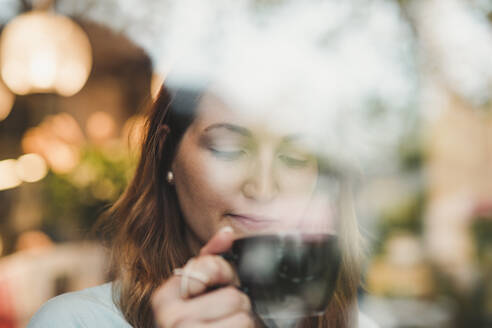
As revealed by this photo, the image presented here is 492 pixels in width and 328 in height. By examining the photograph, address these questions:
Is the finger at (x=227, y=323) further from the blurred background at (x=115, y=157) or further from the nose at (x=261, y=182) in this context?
the blurred background at (x=115, y=157)

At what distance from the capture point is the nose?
28.8 inches

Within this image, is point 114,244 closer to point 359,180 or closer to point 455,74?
point 359,180

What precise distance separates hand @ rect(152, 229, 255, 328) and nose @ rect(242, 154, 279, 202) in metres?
0.19

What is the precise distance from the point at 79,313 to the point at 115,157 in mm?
1179

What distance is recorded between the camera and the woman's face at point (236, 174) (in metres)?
0.73

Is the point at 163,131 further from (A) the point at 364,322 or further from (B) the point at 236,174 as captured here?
(A) the point at 364,322

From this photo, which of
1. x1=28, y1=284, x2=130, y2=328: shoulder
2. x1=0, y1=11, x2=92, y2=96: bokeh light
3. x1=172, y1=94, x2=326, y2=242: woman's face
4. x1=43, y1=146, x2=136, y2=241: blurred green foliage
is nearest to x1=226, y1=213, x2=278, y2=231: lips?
x1=172, y1=94, x2=326, y2=242: woman's face

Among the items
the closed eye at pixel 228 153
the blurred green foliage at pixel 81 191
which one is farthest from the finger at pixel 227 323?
the blurred green foliage at pixel 81 191

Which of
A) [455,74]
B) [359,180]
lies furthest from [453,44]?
[359,180]

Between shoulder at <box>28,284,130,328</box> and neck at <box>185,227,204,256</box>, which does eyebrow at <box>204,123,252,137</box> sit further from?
shoulder at <box>28,284,130,328</box>

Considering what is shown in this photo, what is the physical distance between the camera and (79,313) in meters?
0.70

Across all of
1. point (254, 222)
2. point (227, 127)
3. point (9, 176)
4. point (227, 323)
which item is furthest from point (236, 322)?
point (9, 176)

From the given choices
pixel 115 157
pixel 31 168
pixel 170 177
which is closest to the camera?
pixel 170 177

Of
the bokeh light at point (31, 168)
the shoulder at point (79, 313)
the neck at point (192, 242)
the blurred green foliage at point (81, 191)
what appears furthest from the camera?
the bokeh light at point (31, 168)
